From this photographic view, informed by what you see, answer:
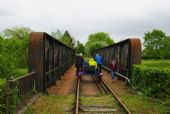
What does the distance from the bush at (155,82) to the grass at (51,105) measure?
123 inches

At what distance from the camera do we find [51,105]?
14109 millimetres

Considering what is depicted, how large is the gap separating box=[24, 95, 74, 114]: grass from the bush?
3125 mm

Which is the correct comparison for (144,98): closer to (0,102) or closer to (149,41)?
(0,102)

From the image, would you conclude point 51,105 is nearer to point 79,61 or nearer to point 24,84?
point 24,84

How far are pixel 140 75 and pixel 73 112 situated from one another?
5.92m

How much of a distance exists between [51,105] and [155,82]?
13.8 feet

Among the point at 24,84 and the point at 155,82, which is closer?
the point at 24,84

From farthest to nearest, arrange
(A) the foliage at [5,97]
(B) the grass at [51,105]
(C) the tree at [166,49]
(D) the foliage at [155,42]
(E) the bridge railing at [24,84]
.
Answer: (D) the foliage at [155,42]
(C) the tree at [166,49]
(B) the grass at [51,105]
(E) the bridge railing at [24,84]
(A) the foliage at [5,97]

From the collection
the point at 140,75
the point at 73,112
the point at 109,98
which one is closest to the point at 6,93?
the point at 73,112

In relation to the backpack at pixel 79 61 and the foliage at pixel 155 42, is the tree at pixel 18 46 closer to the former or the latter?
the backpack at pixel 79 61

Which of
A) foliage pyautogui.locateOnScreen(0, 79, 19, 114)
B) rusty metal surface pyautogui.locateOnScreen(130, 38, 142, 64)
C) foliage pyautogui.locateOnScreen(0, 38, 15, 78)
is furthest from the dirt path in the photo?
foliage pyautogui.locateOnScreen(0, 79, 19, 114)

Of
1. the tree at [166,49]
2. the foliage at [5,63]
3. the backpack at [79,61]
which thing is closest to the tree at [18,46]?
the foliage at [5,63]

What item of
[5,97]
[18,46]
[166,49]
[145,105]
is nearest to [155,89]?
[145,105]

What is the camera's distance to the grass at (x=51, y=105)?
41.6 feet
